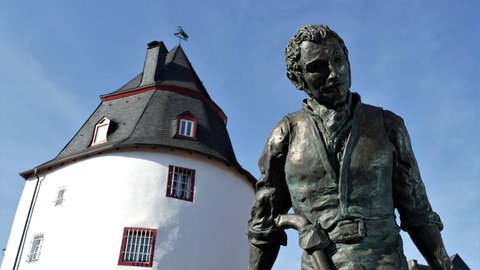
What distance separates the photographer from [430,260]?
8.42ft

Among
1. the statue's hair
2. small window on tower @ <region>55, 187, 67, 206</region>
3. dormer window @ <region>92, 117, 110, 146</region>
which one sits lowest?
the statue's hair

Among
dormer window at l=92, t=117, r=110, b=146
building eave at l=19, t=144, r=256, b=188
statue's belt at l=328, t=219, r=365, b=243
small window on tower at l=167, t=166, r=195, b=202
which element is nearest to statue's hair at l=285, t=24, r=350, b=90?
statue's belt at l=328, t=219, r=365, b=243

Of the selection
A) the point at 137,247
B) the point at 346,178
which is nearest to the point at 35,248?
the point at 137,247

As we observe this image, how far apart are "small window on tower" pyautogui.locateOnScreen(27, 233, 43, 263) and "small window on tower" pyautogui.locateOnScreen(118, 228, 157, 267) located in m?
4.58

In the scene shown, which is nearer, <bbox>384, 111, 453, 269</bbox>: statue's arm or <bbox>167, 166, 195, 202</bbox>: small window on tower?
<bbox>384, 111, 453, 269</bbox>: statue's arm

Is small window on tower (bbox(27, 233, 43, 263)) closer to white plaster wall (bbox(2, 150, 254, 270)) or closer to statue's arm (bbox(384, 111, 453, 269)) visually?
white plaster wall (bbox(2, 150, 254, 270))

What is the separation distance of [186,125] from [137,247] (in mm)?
7438

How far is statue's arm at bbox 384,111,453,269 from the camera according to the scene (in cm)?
256

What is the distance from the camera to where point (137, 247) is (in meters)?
23.3

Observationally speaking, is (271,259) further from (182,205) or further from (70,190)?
(70,190)

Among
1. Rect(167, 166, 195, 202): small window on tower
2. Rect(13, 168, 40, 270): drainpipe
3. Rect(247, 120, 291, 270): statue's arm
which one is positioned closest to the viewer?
Rect(247, 120, 291, 270): statue's arm

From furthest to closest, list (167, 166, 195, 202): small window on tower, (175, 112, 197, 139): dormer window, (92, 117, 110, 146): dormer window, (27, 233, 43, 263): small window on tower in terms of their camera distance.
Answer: (92, 117, 110, 146): dormer window
(175, 112, 197, 139): dormer window
(167, 166, 195, 202): small window on tower
(27, 233, 43, 263): small window on tower

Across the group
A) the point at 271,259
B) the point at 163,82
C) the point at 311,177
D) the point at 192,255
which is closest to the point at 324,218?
the point at 311,177

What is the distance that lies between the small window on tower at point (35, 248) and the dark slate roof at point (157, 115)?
384cm
